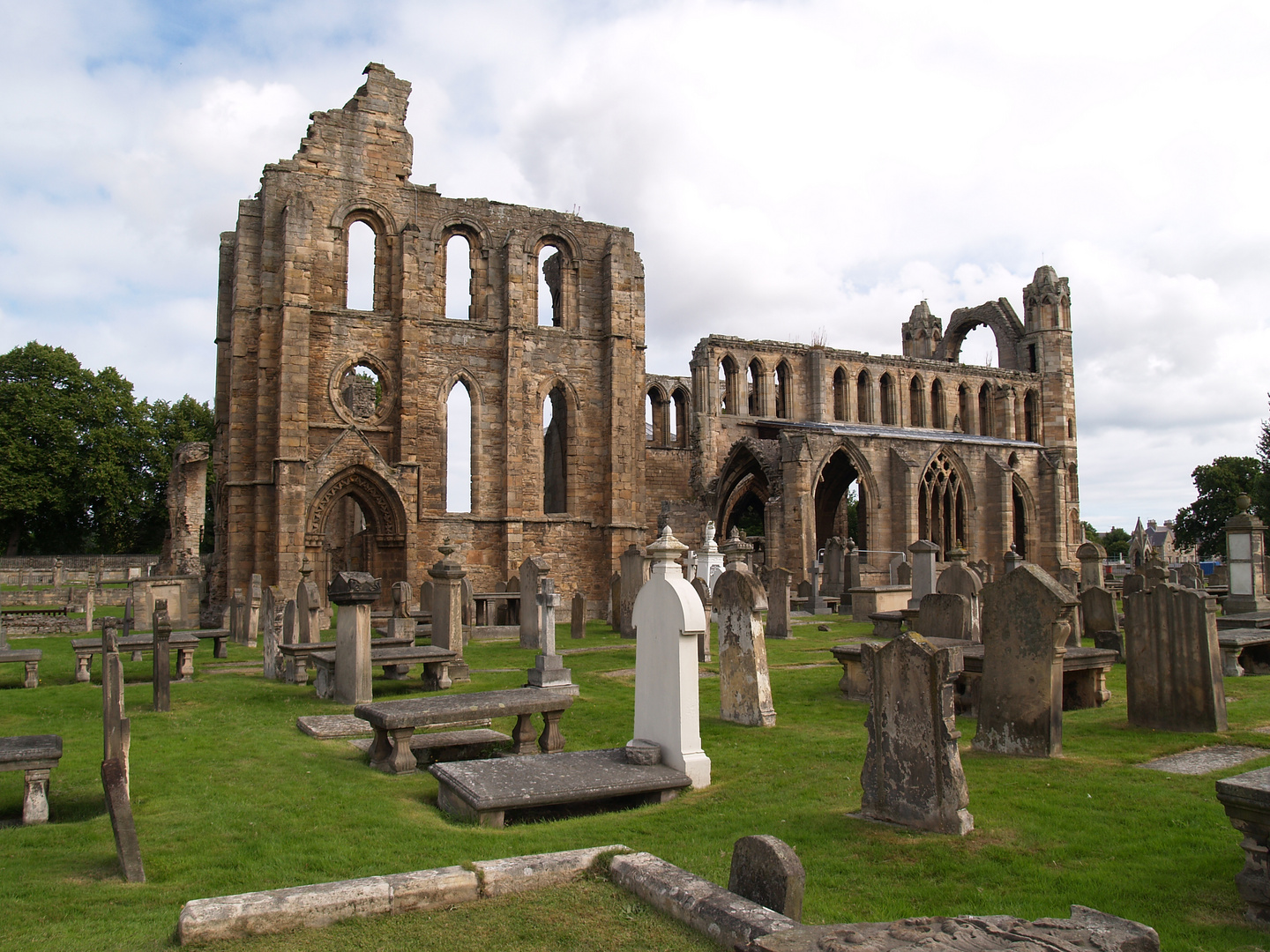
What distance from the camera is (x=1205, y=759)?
718cm

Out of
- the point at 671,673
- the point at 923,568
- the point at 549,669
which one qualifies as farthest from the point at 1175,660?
the point at 923,568

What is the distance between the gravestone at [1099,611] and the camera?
45.2ft

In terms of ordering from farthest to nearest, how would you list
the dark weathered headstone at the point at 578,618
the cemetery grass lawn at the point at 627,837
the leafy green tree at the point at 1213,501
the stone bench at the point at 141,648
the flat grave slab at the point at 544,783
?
the leafy green tree at the point at 1213,501 < the dark weathered headstone at the point at 578,618 < the stone bench at the point at 141,648 < the flat grave slab at the point at 544,783 < the cemetery grass lawn at the point at 627,837

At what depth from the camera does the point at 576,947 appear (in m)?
3.78

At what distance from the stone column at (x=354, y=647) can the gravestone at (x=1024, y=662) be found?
266 inches

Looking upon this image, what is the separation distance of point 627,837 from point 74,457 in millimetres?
51767

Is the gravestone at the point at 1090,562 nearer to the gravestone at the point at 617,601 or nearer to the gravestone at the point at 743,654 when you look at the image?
the gravestone at the point at 617,601

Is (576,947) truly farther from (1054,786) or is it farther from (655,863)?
(1054,786)

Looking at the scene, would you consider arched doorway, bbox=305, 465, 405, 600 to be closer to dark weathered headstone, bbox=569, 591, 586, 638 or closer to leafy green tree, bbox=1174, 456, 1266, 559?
dark weathered headstone, bbox=569, 591, 586, 638

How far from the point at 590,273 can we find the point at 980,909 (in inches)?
1013

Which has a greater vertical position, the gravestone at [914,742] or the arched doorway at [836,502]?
the arched doorway at [836,502]

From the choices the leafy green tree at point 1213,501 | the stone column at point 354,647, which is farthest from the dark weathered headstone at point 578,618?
the leafy green tree at point 1213,501

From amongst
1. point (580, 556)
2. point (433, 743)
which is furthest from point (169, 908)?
point (580, 556)

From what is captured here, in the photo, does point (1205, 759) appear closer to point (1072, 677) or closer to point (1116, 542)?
point (1072, 677)
